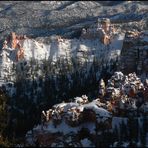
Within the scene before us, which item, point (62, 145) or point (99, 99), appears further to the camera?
point (99, 99)

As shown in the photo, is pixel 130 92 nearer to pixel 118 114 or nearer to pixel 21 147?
pixel 118 114

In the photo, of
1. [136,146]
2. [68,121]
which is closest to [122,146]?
[136,146]

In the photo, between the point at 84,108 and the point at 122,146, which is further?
the point at 84,108

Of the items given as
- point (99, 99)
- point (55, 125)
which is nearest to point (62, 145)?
point (55, 125)

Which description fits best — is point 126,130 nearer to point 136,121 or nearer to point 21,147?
point 136,121

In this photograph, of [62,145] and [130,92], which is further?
[130,92]

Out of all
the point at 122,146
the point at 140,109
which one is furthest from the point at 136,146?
the point at 140,109

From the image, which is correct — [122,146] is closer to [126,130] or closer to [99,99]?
[126,130]
